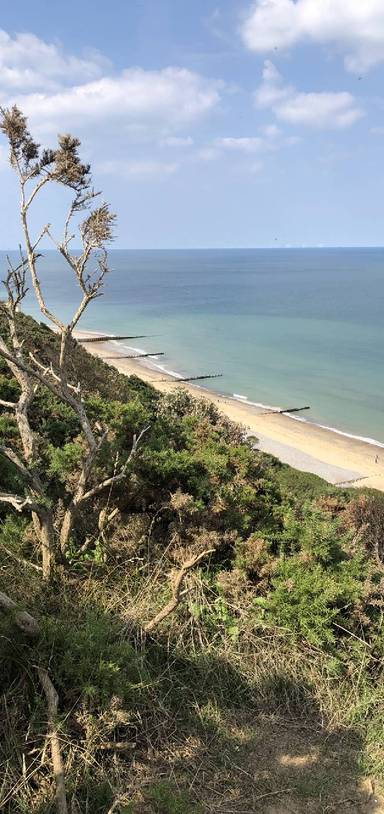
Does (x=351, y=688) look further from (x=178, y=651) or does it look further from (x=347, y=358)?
(x=347, y=358)

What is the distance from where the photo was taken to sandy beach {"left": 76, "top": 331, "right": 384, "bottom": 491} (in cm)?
2198

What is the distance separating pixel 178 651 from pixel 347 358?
41143 millimetres

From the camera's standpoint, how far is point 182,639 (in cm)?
483

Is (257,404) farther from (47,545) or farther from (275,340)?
(47,545)

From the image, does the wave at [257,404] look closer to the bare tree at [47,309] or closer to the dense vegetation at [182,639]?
the dense vegetation at [182,639]

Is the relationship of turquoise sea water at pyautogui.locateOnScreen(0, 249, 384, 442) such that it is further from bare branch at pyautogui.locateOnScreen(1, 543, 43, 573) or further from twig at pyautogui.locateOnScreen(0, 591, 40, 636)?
twig at pyautogui.locateOnScreen(0, 591, 40, 636)

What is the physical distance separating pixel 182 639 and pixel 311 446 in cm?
2133

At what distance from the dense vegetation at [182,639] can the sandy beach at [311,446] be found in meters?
13.5

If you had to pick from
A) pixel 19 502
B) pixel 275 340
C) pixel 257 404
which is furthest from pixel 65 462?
pixel 275 340

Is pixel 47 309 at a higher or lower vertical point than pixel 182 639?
higher

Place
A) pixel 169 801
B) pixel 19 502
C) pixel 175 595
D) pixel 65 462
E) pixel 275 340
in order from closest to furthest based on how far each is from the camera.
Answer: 1. pixel 169 801
2. pixel 175 595
3. pixel 19 502
4. pixel 65 462
5. pixel 275 340

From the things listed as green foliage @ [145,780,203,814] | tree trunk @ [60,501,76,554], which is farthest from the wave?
green foliage @ [145,780,203,814]

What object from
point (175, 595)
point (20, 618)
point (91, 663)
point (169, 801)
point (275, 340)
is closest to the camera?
point (169, 801)

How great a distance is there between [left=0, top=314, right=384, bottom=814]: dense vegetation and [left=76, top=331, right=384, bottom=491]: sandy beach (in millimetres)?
13545
